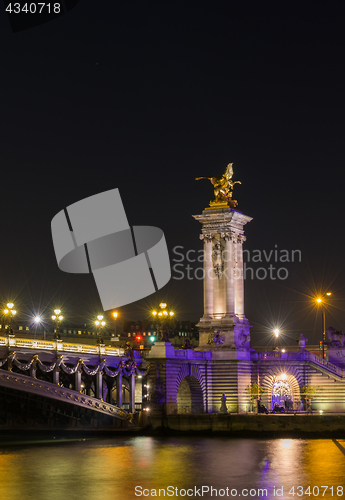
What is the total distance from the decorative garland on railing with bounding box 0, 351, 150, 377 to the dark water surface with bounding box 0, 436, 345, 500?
6.11 meters

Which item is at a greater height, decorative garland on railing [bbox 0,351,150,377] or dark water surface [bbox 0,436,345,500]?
decorative garland on railing [bbox 0,351,150,377]

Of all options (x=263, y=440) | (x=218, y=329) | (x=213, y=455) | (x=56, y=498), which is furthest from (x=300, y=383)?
(x=56, y=498)

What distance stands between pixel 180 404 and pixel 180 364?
234 inches

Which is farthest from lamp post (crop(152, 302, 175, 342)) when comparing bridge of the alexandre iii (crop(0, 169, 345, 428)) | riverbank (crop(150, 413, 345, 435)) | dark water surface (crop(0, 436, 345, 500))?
dark water surface (crop(0, 436, 345, 500))

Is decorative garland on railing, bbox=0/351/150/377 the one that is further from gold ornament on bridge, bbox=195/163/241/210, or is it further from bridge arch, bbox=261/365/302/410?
gold ornament on bridge, bbox=195/163/241/210

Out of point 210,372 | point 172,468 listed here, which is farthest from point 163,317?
point 172,468

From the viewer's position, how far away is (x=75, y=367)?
8312 cm

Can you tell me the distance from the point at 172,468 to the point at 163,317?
28.3 metres

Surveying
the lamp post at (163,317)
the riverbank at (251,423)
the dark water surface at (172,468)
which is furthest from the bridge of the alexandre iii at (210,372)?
the dark water surface at (172,468)

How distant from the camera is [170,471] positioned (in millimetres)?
58531

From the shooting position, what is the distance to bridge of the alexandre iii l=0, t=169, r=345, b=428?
3369 inches

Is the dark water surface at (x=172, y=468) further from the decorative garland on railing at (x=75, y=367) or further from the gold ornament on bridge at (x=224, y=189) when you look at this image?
the gold ornament on bridge at (x=224, y=189)

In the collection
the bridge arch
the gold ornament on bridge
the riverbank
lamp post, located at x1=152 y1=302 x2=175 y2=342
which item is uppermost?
the gold ornament on bridge

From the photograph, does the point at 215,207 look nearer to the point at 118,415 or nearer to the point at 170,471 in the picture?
the point at 118,415
